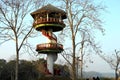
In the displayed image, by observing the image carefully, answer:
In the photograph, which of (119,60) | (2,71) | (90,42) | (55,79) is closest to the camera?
(90,42)

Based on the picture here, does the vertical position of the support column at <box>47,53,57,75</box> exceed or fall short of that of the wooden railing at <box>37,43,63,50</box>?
it falls short

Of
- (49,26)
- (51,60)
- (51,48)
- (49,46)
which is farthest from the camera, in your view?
(49,26)

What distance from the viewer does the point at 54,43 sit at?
132 ft

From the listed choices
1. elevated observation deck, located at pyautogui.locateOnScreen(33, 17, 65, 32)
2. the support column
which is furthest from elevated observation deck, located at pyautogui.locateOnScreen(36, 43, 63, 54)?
elevated observation deck, located at pyautogui.locateOnScreen(33, 17, 65, 32)

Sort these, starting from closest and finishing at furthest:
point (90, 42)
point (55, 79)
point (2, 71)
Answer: point (90, 42), point (55, 79), point (2, 71)

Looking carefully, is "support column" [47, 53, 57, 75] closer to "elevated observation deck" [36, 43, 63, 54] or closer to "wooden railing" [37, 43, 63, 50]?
"elevated observation deck" [36, 43, 63, 54]

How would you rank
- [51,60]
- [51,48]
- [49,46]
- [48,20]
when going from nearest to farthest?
[51,48] → [49,46] → [48,20] → [51,60]

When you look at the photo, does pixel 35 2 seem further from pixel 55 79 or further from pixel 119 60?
pixel 119 60

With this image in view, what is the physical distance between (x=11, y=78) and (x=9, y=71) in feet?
7.20

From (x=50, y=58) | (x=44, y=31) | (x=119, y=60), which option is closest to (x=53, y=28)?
(x=44, y=31)

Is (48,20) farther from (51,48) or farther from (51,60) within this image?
(51,60)

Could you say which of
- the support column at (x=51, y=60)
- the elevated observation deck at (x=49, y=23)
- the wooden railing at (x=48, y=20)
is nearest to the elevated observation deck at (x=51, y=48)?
the support column at (x=51, y=60)

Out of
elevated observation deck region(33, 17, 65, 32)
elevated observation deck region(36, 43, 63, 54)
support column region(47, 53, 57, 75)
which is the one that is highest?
elevated observation deck region(33, 17, 65, 32)

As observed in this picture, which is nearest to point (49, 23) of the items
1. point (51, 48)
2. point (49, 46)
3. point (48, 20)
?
point (48, 20)
